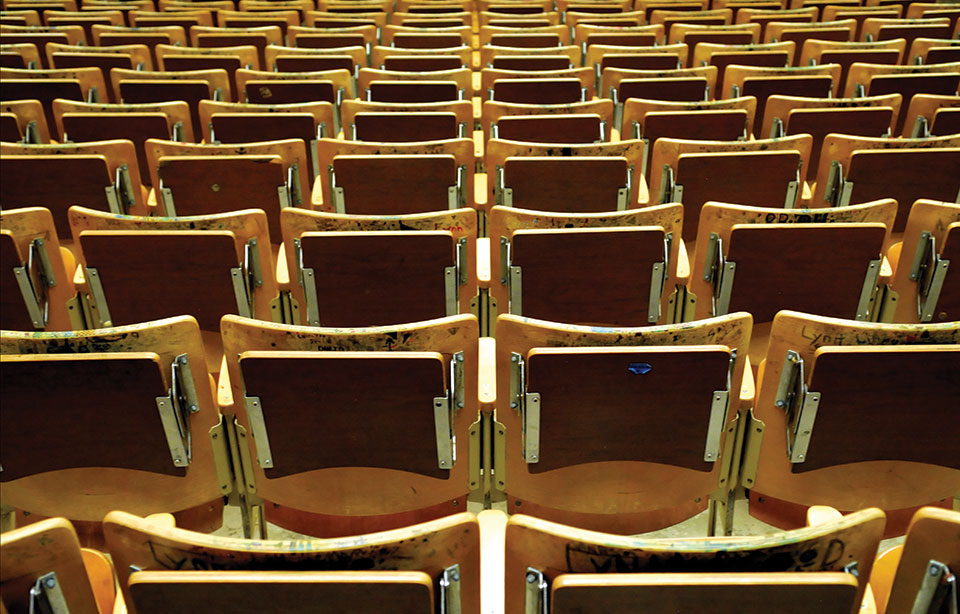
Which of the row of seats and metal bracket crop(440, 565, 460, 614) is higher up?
the row of seats

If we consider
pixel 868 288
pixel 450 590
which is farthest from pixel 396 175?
pixel 450 590

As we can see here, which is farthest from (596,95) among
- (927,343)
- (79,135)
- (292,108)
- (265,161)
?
Result: (927,343)

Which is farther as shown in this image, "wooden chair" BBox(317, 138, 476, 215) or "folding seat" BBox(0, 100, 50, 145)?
"folding seat" BBox(0, 100, 50, 145)

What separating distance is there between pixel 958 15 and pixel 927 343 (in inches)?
174

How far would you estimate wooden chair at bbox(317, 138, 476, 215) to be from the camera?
2607mm

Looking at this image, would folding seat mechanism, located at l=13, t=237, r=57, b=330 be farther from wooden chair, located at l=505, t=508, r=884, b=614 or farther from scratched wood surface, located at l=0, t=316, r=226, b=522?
wooden chair, located at l=505, t=508, r=884, b=614

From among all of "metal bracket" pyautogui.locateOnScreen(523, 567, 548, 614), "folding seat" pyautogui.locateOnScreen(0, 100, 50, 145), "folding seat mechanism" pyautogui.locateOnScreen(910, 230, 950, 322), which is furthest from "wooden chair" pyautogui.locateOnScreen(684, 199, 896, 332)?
"folding seat" pyautogui.locateOnScreen(0, 100, 50, 145)

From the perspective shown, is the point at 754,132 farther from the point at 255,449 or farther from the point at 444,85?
the point at 255,449

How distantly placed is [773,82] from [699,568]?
2888 millimetres

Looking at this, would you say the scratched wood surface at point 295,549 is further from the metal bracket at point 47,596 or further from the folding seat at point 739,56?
the folding seat at point 739,56

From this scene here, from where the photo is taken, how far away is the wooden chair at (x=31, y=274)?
2113mm

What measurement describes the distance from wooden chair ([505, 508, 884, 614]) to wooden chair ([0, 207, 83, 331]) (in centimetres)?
159

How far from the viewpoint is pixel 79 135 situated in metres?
3.15

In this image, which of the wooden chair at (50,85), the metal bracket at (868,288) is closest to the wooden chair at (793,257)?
the metal bracket at (868,288)
